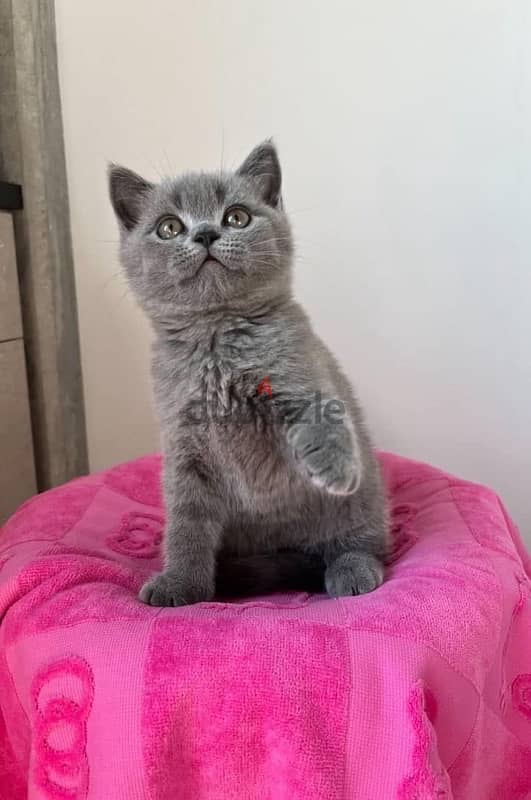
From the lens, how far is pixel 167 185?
40.1 inches

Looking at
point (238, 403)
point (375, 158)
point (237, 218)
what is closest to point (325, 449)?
point (238, 403)

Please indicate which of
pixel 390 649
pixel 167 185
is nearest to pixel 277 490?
pixel 390 649

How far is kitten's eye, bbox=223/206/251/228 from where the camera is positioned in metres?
0.96

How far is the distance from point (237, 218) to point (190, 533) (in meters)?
0.46

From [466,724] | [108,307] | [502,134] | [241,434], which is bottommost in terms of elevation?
[466,724]

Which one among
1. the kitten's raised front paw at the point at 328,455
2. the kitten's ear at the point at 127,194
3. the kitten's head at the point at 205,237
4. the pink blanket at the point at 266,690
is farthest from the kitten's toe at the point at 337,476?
the kitten's ear at the point at 127,194

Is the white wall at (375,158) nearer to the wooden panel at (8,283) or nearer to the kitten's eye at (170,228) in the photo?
the wooden panel at (8,283)

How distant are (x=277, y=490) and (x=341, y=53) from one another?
1.03m

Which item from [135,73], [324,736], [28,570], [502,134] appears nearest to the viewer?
[324,736]

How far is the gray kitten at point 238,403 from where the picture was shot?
0.89 m

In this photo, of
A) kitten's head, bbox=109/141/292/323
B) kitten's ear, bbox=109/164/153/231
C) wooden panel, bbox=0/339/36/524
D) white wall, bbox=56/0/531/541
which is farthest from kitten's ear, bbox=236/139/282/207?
wooden panel, bbox=0/339/36/524

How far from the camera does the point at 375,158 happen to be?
1473 mm

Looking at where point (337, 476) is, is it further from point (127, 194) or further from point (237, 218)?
point (127, 194)

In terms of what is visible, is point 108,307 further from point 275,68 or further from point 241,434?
point 241,434
